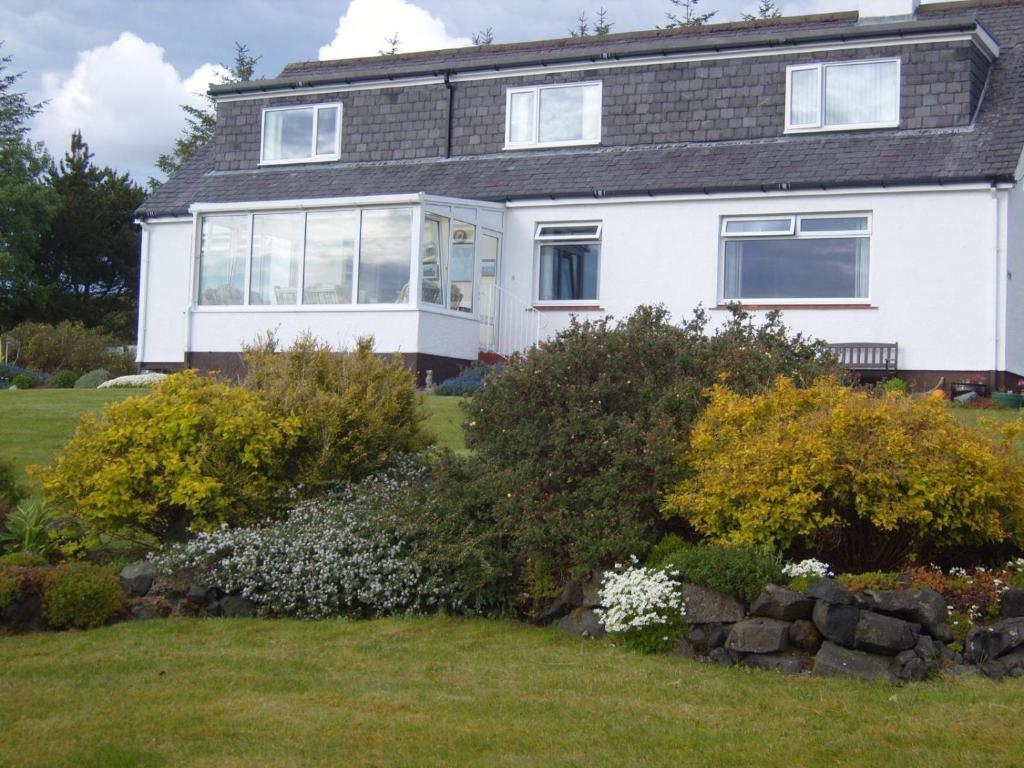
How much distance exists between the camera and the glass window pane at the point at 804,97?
2180 cm

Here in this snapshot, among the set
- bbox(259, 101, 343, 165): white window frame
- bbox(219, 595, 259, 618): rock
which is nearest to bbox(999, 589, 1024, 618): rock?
bbox(219, 595, 259, 618): rock

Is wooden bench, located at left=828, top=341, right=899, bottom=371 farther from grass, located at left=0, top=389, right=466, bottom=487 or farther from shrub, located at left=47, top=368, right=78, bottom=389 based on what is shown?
shrub, located at left=47, top=368, right=78, bottom=389

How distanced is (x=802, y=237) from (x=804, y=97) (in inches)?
108

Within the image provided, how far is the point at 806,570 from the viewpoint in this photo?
8406mm

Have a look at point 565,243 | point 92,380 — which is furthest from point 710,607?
point 92,380

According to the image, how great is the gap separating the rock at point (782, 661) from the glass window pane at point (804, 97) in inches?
602

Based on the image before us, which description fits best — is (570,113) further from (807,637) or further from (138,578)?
(807,637)

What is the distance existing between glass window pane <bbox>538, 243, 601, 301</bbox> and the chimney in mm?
7429

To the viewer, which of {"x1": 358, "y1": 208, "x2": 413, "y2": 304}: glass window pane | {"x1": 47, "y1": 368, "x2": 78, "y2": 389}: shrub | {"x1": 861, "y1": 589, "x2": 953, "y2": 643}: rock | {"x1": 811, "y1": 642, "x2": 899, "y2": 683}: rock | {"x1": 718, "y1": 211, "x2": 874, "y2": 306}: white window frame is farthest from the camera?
{"x1": 47, "y1": 368, "x2": 78, "y2": 389}: shrub

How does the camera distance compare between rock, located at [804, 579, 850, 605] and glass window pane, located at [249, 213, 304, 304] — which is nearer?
rock, located at [804, 579, 850, 605]

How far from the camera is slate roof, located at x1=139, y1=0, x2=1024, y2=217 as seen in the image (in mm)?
20078

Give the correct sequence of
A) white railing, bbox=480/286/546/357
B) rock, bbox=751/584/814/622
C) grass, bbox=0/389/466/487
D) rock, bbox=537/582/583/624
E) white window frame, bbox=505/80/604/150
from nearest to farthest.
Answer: rock, bbox=751/584/814/622
rock, bbox=537/582/583/624
grass, bbox=0/389/466/487
white railing, bbox=480/286/546/357
white window frame, bbox=505/80/604/150

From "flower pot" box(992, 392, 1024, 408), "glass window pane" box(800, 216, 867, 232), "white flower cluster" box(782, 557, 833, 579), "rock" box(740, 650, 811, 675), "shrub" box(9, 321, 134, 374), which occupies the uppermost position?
"glass window pane" box(800, 216, 867, 232)

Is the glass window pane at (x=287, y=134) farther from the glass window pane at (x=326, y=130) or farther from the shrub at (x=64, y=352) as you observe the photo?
the shrub at (x=64, y=352)
